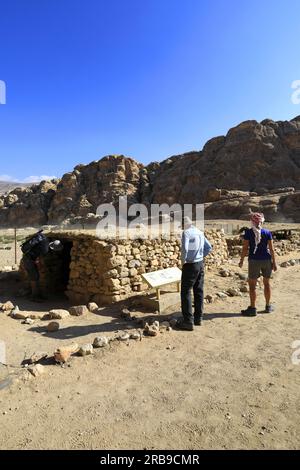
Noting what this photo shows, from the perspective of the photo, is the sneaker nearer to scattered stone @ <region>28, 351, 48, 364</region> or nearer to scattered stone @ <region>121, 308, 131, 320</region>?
scattered stone @ <region>121, 308, 131, 320</region>

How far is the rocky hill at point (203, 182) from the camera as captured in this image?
3512 cm

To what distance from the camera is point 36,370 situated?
394 centimetres

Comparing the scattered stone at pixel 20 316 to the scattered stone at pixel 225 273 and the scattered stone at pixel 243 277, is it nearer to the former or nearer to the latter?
the scattered stone at pixel 225 273

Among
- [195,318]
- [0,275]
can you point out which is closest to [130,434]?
[195,318]

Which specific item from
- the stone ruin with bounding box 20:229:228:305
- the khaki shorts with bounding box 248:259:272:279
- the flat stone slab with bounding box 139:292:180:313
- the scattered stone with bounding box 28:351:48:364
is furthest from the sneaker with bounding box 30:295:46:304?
the khaki shorts with bounding box 248:259:272:279

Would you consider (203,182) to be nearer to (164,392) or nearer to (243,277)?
(243,277)

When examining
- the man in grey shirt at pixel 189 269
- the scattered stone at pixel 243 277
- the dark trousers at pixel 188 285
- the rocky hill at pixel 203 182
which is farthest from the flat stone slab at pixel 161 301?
the rocky hill at pixel 203 182

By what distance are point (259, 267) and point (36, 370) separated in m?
3.86

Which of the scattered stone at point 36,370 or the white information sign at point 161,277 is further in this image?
the white information sign at point 161,277

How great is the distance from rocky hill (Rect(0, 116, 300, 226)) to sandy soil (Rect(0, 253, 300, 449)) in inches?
1035

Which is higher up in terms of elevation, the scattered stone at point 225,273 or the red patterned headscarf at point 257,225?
the red patterned headscarf at point 257,225

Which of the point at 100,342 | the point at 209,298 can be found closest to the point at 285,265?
the point at 209,298

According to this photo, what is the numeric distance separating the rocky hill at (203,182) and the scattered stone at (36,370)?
2776 centimetres

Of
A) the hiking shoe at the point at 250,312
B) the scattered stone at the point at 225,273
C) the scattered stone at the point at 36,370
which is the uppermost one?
the scattered stone at the point at 225,273
